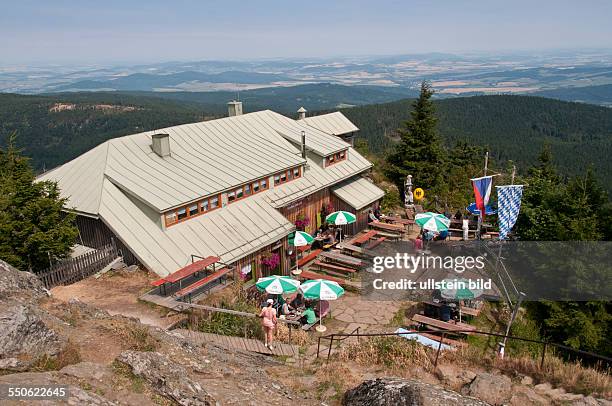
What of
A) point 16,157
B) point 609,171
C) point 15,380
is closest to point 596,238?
point 15,380

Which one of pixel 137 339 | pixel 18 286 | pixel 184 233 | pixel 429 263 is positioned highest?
pixel 18 286

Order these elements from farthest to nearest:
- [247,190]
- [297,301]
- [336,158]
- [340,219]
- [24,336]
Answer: [336,158]
[340,219]
[247,190]
[297,301]
[24,336]

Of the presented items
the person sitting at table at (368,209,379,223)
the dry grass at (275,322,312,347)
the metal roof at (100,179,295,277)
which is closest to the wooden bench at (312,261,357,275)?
the metal roof at (100,179,295,277)

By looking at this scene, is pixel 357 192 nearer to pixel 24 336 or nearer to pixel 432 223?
pixel 432 223

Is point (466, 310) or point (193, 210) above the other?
point (193, 210)

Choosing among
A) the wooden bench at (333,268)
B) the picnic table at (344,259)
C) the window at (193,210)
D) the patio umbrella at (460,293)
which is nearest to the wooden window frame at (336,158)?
the picnic table at (344,259)

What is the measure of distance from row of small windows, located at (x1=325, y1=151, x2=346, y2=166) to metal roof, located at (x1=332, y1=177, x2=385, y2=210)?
159 centimetres

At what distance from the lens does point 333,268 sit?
72.2 feet

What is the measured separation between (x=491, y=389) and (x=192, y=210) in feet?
46.6

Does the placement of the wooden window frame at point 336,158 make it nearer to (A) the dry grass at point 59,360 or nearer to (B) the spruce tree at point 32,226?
(B) the spruce tree at point 32,226

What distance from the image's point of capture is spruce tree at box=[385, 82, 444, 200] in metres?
35.3

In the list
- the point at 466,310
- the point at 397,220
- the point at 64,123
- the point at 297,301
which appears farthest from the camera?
the point at 64,123

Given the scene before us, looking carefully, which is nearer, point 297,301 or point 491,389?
point 491,389

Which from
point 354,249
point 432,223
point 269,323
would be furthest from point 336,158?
point 269,323
